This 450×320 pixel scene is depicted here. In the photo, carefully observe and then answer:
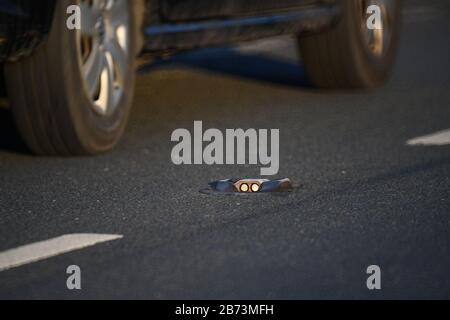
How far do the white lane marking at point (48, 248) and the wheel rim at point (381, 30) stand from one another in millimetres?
4244

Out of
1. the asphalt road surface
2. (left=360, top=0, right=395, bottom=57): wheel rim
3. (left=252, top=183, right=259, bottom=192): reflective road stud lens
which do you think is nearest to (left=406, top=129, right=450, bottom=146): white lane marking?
the asphalt road surface

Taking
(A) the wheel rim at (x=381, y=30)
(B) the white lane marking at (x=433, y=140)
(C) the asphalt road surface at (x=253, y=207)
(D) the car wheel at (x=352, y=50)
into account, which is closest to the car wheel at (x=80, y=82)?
(C) the asphalt road surface at (x=253, y=207)

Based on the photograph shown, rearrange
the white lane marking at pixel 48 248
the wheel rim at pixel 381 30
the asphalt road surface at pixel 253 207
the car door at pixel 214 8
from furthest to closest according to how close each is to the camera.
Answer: the wheel rim at pixel 381 30
the car door at pixel 214 8
the white lane marking at pixel 48 248
the asphalt road surface at pixel 253 207

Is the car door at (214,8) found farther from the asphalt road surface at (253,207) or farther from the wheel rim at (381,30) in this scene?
the wheel rim at (381,30)

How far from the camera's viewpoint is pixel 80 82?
23.2 ft

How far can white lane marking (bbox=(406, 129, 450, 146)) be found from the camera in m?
7.63

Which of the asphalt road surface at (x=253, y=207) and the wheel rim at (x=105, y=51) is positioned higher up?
the wheel rim at (x=105, y=51)

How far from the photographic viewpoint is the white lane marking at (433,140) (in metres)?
7.63

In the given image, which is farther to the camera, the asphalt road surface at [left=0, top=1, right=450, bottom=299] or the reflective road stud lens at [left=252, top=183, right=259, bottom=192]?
the reflective road stud lens at [left=252, top=183, right=259, bottom=192]

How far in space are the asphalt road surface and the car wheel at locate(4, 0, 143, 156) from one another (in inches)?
4.8

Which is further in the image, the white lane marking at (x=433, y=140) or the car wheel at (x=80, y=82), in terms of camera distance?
the white lane marking at (x=433, y=140)

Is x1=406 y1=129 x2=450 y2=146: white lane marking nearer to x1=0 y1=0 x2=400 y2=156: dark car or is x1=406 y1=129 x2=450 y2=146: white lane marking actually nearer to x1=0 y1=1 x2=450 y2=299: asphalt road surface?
x1=0 y1=1 x2=450 y2=299: asphalt road surface
